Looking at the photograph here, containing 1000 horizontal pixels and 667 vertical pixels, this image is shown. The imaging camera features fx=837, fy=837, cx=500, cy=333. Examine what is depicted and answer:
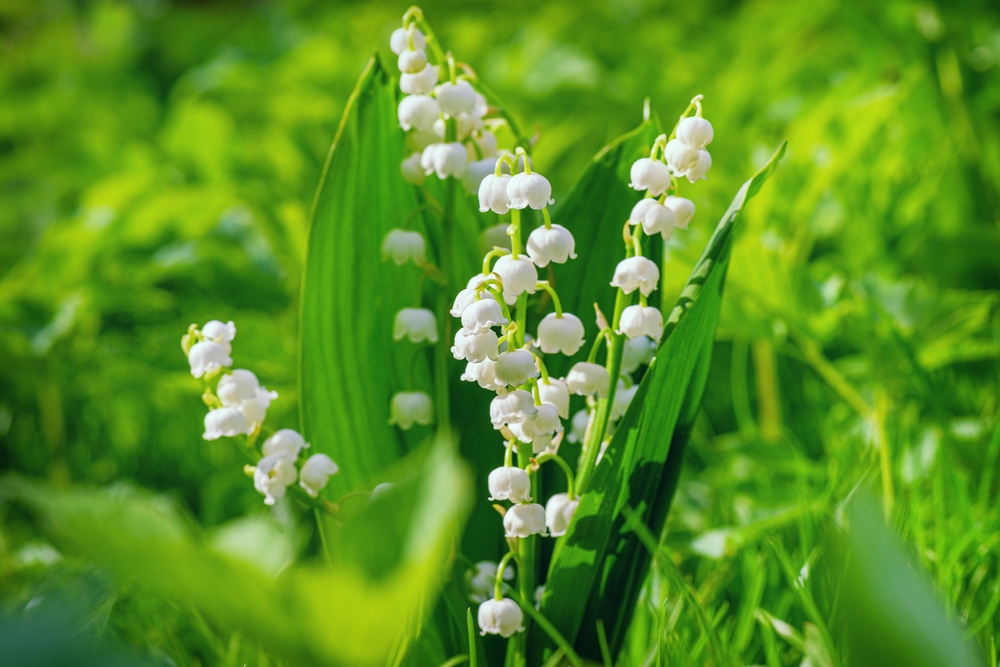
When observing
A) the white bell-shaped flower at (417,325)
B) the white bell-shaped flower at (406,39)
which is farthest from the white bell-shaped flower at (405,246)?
the white bell-shaped flower at (406,39)

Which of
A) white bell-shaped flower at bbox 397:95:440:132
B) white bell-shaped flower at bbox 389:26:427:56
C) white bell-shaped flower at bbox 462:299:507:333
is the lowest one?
white bell-shaped flower at bbox 462:299:507:333

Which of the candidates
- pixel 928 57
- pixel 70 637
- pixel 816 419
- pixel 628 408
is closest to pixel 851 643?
pixel 628 408

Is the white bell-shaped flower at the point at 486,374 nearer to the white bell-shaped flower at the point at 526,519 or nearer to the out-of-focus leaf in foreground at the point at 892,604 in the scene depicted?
the white bell-shaped flower at the point at 526,519

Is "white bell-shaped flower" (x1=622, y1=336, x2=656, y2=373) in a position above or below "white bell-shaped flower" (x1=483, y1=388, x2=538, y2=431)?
below

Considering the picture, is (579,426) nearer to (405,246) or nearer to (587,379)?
(587,379)

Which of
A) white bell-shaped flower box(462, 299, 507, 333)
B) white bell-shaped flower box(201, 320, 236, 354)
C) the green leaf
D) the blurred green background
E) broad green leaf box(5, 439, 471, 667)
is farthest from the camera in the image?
the blurred green background

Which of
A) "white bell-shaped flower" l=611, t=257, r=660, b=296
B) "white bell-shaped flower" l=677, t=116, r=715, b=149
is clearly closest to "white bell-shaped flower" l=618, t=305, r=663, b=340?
"white bell-shaped flower" l=611, t=257, r=660, b=296

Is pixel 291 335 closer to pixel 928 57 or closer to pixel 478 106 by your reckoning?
pixel 478 106

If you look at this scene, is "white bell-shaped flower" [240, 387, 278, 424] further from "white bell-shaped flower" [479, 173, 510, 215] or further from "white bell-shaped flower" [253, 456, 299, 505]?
"white bell-shaped flower" [479, 173, 510, 215]
